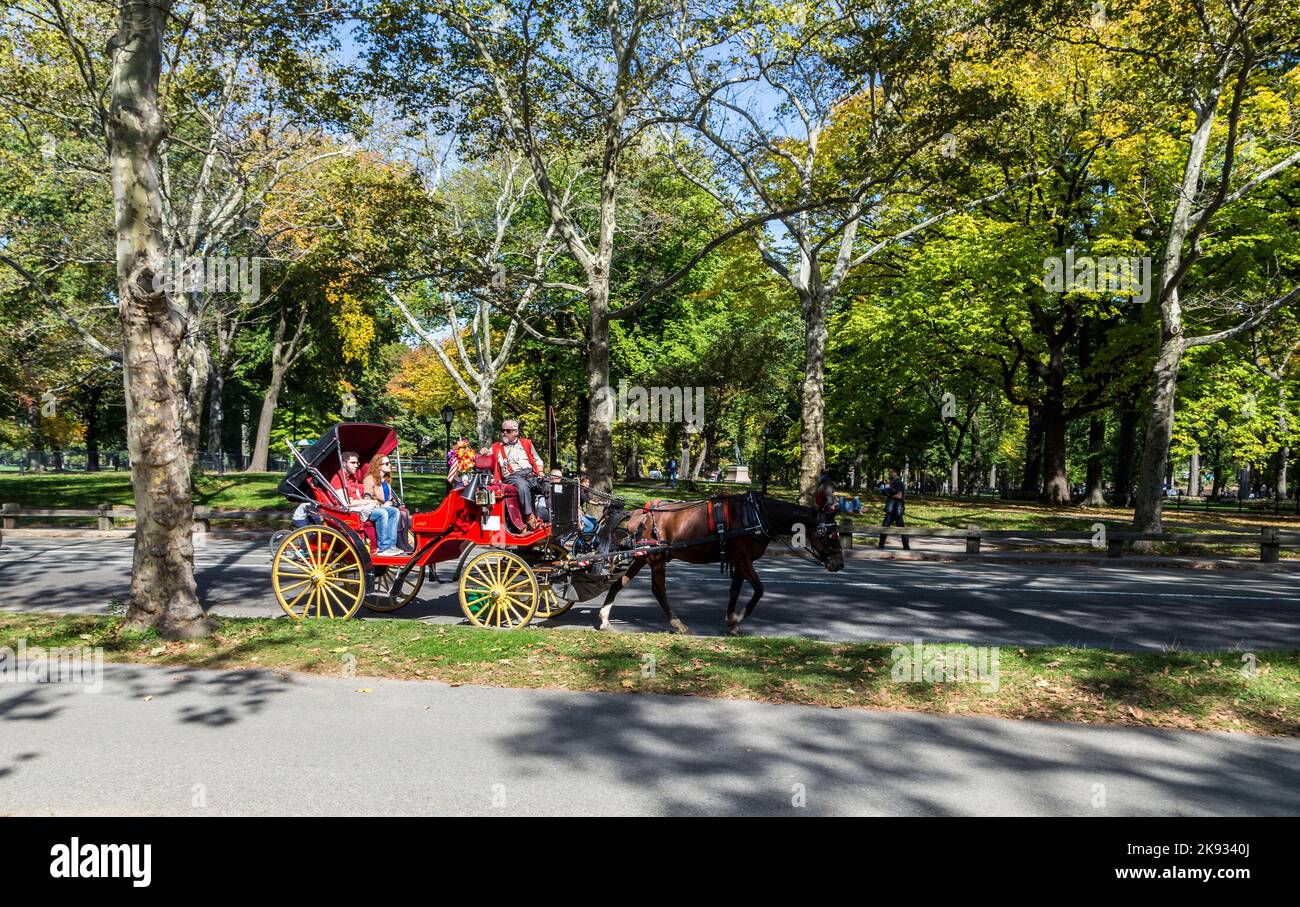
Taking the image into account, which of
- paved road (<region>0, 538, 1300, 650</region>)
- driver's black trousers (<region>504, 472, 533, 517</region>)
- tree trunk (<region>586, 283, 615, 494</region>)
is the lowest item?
paved road (<region>0, 538, 1300, 650</region>)

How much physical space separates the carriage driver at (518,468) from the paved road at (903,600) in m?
1.71

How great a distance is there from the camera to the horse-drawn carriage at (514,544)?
1021 cm

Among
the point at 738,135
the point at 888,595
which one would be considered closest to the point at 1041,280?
the point at 738,135

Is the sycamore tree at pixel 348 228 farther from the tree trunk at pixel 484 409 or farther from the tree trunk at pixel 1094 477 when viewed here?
the tree trunk at pixel 1094 477

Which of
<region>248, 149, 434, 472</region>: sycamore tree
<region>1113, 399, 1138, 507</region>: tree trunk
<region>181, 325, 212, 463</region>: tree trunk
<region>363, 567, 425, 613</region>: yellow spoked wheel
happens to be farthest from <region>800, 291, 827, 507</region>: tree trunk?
<region>181, 325, 212, 463</region>: tree trunk

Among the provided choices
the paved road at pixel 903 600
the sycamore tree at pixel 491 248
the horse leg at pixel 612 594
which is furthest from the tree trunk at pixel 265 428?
the horse leg at pixel 612 594

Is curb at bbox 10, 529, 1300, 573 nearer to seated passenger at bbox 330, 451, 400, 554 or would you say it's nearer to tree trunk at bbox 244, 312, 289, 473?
seated passenger at bbox 330, 451, 400, 554

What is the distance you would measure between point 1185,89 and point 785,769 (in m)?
20.4

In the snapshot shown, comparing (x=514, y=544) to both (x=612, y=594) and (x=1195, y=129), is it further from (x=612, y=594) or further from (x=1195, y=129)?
(x=1195, y=129)

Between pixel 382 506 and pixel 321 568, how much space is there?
1.12 metres

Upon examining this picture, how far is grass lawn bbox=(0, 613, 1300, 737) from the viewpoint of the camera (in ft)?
23.7

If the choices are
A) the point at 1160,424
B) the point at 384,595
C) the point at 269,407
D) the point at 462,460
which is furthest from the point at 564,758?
the point at 269,407

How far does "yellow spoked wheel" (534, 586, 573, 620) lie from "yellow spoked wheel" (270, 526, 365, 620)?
2.23 meters

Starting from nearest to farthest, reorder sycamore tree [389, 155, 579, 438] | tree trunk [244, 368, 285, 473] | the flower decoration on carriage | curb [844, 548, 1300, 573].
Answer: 1. the flower decoration on carriage
2. curb [844, 548, 1300, 573]
3. sycamore tree [389, 155, 579, 438]
4. tree trunk [244, 368, 285, 473]
